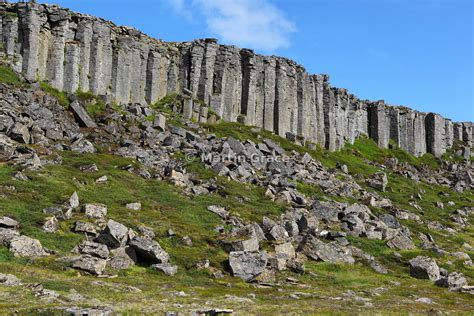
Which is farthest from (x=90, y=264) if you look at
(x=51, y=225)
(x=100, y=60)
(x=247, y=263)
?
(x=100, y=60)

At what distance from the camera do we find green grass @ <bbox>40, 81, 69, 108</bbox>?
79.1 m

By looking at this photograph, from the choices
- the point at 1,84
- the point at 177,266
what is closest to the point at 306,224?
the point at 177,266

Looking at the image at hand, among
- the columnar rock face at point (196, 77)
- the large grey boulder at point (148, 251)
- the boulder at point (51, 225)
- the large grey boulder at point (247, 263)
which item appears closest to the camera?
the large grey boulder at point (148, 251)

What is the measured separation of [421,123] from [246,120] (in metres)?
70.6

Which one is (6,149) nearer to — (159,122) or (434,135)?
(159,122)

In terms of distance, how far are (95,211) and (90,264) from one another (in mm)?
10880

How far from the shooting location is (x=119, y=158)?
67125mm

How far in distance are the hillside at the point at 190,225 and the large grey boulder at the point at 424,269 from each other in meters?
0.13

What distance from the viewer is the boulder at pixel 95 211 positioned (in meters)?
43.9

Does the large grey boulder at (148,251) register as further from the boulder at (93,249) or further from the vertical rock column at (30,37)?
the vertical rock column at (30,37)

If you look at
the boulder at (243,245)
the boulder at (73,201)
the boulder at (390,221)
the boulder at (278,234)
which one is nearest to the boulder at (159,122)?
the boulder at (390,221)

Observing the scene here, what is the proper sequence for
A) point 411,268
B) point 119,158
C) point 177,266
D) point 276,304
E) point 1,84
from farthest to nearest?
point 1,84 < point 119,158 < point 411,268 < point 177,266 < point 276,304

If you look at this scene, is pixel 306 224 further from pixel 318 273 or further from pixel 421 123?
Result: pixel 421 123

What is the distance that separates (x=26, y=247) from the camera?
34781mm
